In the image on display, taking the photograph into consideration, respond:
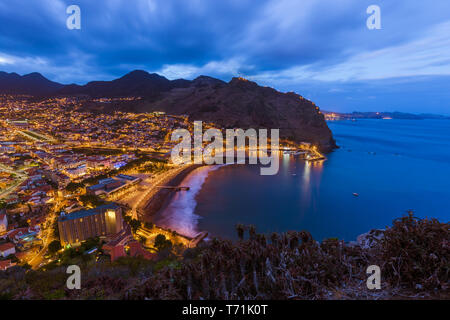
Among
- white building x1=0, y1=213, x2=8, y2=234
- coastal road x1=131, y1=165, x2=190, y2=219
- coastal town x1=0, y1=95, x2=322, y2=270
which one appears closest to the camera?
coastal town x1=0, y1=95, x2=322, y2=270

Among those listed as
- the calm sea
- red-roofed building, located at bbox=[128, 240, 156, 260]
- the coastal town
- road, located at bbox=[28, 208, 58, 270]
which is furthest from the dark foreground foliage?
the calm sea

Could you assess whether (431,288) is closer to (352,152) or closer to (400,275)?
(400,275)

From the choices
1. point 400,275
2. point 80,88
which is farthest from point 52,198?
point 80,88

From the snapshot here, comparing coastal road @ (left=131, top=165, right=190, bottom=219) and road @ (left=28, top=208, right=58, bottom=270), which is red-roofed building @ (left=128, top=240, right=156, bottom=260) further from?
coastal road @ (left=131, top=165, right=190, bottom=219)

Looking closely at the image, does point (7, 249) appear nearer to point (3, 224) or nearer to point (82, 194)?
point (3, 224)

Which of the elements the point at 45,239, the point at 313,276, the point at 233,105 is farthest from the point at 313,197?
the point at 233,105

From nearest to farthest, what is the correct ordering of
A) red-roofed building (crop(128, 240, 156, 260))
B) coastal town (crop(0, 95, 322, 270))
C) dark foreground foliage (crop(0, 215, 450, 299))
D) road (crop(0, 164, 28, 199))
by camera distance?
dark foreground foliage (crop(0, 215, 450, 299)) → red-roofed building (crop(128, 240, 156, 260)) → coastal town (crop(0, 95, 322, 270)) → road (crop(0, 164, 28, 199))
